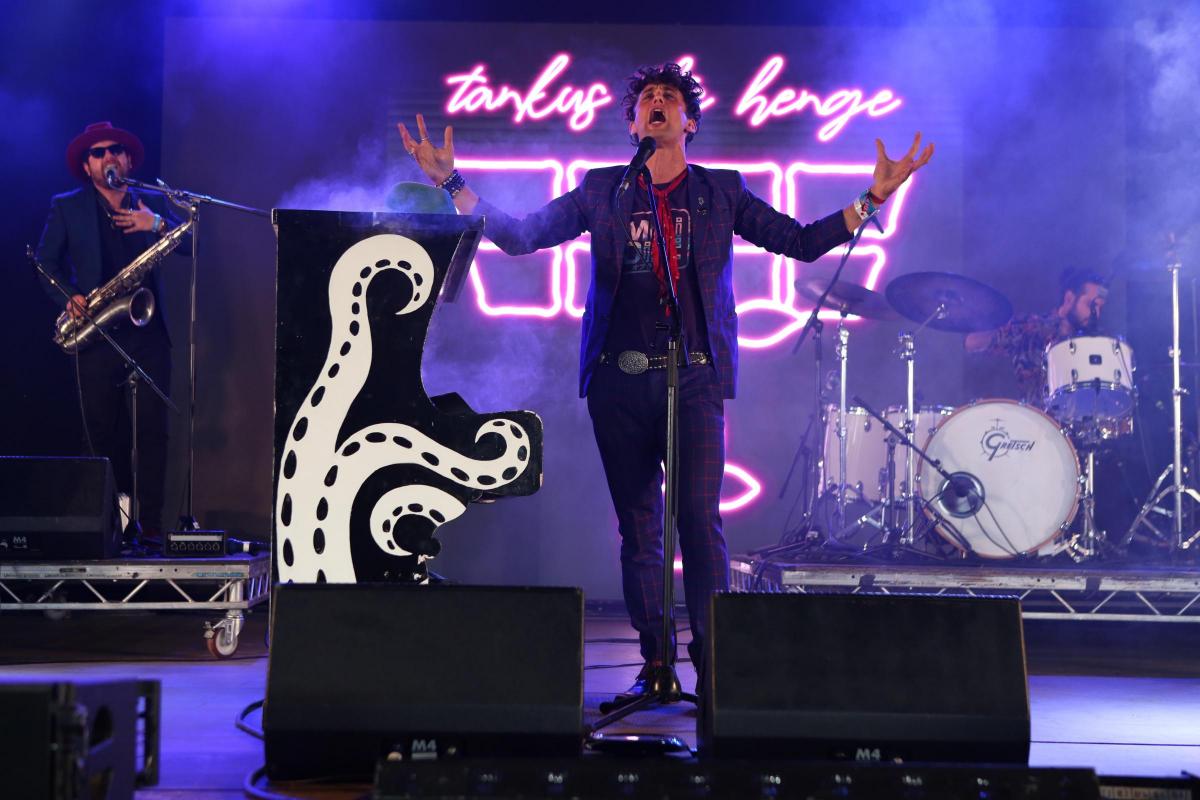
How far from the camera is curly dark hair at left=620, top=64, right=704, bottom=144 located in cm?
409

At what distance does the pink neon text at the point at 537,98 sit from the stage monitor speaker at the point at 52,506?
335 cm

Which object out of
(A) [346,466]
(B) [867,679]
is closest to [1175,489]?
(B) [867,679]

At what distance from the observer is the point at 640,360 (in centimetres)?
389

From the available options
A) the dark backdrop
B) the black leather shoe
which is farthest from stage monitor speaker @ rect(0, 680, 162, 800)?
the dark backdrop

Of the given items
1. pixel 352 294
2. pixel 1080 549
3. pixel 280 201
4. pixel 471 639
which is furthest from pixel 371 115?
pixel 471 639

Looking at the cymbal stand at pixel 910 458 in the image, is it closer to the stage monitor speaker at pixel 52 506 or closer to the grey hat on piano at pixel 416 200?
the grey hat on piano at pixel 416 200

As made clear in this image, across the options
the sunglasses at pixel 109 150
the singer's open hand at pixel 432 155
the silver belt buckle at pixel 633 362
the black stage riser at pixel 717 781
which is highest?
the sunglasses at pixel 109 150

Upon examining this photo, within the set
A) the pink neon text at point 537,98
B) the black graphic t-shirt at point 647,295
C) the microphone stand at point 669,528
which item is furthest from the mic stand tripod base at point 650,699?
the pink neon text at point 537,98

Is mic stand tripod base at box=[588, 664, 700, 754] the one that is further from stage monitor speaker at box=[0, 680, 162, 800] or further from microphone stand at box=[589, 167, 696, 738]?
stage monitor speaker at box=[0, 680, 162, 800]

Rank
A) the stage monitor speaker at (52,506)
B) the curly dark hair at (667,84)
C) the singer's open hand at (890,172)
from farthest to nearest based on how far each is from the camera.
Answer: the stage monitor speaker at (52,506) < the curly dark hair at (667,84) < the singer's open hand at (890,172)

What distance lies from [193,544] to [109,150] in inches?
96.6

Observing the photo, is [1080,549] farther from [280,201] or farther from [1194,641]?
[280,201]

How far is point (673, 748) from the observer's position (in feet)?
9.05

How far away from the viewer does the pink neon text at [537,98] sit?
7.19m
